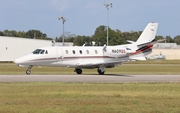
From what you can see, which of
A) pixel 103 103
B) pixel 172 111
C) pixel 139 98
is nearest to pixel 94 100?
pixel 103 103

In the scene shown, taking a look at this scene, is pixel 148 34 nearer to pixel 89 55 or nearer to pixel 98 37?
pixel 89 55

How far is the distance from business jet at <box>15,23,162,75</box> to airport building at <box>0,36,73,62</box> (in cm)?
4998

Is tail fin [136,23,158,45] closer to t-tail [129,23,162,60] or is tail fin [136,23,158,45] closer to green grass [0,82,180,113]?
t-tail [129,23,162,60]

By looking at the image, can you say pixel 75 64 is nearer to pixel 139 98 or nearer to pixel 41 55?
pixel 41 55

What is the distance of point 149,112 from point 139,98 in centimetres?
369

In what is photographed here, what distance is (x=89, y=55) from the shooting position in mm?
42906

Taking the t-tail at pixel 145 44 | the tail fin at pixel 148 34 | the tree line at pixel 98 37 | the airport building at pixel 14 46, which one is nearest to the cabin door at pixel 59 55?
the t-tail at pixel 145 44

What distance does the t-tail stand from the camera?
44.5 meters

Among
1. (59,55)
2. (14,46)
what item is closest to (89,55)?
(59,55)

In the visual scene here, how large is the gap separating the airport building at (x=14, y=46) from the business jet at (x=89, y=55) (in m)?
50.0

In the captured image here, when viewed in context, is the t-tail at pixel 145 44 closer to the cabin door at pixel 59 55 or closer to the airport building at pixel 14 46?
the cabin door at pixel 59 55

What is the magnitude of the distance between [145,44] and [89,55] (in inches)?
248

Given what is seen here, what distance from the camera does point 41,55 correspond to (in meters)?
39.9

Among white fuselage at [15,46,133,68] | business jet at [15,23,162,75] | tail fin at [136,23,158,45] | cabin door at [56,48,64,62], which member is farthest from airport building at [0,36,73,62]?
cabin door at [56,48,64,62]
